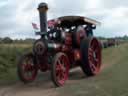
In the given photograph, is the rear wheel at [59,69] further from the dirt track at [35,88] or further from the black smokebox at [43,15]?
the black smokebox at [43,15]

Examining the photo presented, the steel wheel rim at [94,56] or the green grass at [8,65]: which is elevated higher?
the steel wheel rim at [94,56]

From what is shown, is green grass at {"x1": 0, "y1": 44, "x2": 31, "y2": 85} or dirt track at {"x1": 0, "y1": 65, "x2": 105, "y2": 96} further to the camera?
green grass at {"x1": 0, "y1": 44, "x2": 31, "y2": 85}

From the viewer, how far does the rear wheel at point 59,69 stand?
42.8 ft

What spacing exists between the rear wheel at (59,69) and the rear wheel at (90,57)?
1.24m

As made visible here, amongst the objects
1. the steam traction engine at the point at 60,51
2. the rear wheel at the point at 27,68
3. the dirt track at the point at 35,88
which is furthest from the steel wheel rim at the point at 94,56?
the rear wheel at the point at 27,68

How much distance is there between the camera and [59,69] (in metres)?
13.5

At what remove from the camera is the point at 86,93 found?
11516mm

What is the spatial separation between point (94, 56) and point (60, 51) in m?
2.02

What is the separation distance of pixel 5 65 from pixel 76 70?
154 inches

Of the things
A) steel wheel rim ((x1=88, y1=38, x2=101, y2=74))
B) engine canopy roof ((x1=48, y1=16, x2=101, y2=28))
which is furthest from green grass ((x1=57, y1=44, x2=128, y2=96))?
engine canopy roof ((x1=48, y1=16, x2=101, y2=28))

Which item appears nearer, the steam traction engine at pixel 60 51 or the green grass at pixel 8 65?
the steam traction engine at pixel 60 51

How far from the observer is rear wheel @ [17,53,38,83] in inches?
555

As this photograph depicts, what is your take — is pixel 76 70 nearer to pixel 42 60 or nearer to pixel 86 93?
pixel 42 60

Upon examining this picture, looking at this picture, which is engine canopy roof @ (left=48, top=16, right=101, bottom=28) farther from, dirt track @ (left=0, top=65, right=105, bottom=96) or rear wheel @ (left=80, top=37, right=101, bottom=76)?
dirt track @ (left=0, top=65, right=105, bottom=96)
